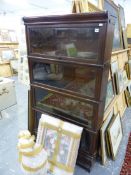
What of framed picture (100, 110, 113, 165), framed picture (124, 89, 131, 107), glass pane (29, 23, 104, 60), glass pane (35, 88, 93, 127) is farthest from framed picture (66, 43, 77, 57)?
framed picture (124, 89, 131, 107)

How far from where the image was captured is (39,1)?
6.48m

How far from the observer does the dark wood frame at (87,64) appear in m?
1.18

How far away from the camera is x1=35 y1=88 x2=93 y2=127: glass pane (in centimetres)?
155

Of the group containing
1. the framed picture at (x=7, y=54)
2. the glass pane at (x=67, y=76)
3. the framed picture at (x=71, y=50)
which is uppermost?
the framed picture at (x=7, y=54)

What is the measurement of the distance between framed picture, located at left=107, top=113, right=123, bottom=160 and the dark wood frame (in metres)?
0.19

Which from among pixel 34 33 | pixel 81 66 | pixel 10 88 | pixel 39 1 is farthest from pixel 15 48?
pixel 81 66

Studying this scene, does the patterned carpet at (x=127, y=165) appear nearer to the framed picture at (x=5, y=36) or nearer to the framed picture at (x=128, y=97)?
the framed picture at (x=128, y=97)

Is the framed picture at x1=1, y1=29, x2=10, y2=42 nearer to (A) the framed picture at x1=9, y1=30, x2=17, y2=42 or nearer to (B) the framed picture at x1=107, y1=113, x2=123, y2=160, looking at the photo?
(A) the framed picture at x1=9, y1=30, x2=17, y2=42

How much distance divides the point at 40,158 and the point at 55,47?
996mm

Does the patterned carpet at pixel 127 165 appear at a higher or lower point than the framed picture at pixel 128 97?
lower

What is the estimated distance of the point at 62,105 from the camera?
5.56 feet

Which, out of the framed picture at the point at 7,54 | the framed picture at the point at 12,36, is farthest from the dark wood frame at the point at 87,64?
the framed picture at the point at 12,36

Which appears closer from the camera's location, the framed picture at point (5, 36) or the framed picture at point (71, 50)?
the framed picture at point (71, 50)

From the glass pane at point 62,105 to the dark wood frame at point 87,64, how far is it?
0.16 ft
